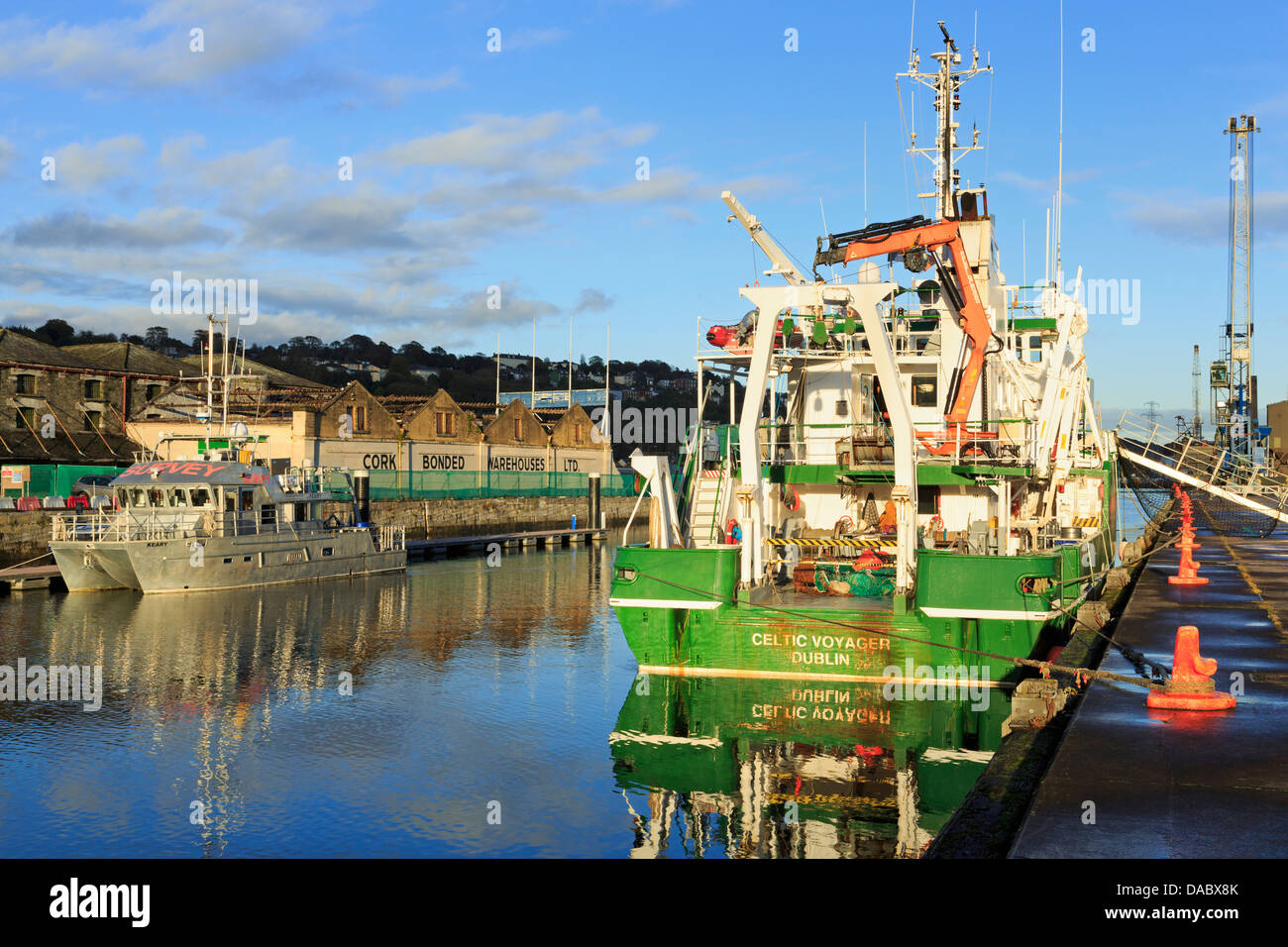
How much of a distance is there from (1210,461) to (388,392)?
4204 inches

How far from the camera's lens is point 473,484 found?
70750mm

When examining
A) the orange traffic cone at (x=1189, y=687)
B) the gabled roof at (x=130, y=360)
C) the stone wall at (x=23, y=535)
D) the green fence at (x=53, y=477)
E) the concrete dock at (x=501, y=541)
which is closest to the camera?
the orange traffic cone at (x=1189, y=687)

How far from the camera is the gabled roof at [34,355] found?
205 ft

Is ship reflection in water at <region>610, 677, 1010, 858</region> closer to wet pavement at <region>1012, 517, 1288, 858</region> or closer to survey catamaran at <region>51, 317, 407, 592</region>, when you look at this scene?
wet pavement at <region>1012, 517, 1288, 858</region>

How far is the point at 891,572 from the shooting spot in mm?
20297

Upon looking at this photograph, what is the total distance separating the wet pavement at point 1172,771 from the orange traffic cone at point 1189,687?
0.13 metres

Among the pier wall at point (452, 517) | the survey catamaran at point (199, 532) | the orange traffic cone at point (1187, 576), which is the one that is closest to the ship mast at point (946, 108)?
the orange traffic cone at point (1187, 576)

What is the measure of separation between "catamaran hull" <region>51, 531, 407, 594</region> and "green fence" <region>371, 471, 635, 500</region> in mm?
23086

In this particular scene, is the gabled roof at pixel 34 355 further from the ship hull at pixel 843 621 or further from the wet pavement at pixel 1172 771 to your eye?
the wet pavement at pixel 1172 771

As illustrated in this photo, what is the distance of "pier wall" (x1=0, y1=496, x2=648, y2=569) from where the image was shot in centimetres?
4203

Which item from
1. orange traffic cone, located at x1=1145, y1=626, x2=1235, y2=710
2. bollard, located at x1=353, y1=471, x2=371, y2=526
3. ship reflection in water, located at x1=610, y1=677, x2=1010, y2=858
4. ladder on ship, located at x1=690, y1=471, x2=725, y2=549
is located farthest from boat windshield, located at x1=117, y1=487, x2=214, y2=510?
orange traffic cone, located at x1=1145, y1=626, x2=1235, y2=710

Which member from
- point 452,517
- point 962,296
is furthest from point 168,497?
point 452,517
